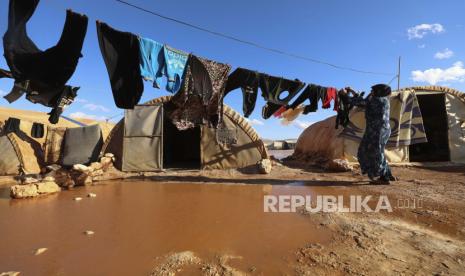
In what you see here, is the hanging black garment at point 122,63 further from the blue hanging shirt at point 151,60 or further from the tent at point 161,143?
the tent at point 161,143

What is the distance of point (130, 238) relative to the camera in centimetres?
342

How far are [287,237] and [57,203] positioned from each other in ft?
14.5

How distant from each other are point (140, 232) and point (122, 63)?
3.62 metres

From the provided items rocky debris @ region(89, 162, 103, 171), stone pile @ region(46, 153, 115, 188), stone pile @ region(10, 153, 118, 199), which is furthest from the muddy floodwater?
rocky debris @ region(89, 162, 103, 171)

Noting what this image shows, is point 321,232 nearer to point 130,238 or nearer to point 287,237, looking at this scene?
point 287,237

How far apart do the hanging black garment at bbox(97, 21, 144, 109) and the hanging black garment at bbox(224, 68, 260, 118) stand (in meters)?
2.99

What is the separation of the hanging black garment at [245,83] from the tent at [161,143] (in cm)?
174

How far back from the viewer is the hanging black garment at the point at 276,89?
860 centimetres

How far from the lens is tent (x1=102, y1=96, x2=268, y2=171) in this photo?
1014cm

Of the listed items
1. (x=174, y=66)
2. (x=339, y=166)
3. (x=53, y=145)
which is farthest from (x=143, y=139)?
(x=339, y=166)

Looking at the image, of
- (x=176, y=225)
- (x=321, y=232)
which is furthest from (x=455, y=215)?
(x=176, y=225)

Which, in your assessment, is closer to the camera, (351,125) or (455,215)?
(455,215)

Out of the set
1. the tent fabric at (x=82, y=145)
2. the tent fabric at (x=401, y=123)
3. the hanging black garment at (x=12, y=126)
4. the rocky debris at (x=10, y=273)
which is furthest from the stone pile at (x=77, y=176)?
the tent fabric at (x=401, y=123)

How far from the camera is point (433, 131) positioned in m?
12.5
